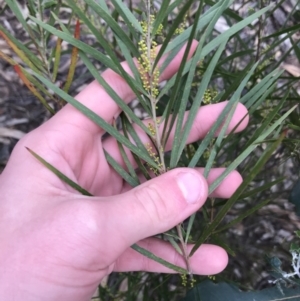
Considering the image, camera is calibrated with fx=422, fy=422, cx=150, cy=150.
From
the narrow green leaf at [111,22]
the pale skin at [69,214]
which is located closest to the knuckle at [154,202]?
the pale skin at [69,214]

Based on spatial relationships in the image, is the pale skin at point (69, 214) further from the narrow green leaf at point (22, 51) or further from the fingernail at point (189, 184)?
the narrow green leaf at point (22, 51)

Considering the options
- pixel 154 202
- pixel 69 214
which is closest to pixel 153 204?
pixel 154 202

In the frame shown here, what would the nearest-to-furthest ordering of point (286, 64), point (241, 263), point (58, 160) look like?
point (58, 160), point (241, 263), point (286, 64)

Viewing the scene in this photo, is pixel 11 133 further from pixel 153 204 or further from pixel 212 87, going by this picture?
pixel 153 204

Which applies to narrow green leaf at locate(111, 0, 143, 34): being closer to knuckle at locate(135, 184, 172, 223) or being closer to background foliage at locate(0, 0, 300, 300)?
background foliage at locate(0, 0, 300, 300)

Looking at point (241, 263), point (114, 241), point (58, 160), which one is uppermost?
point (58, 160)

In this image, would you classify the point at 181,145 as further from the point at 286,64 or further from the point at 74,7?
the point at 286,64

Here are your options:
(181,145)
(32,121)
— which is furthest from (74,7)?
(32,121)
